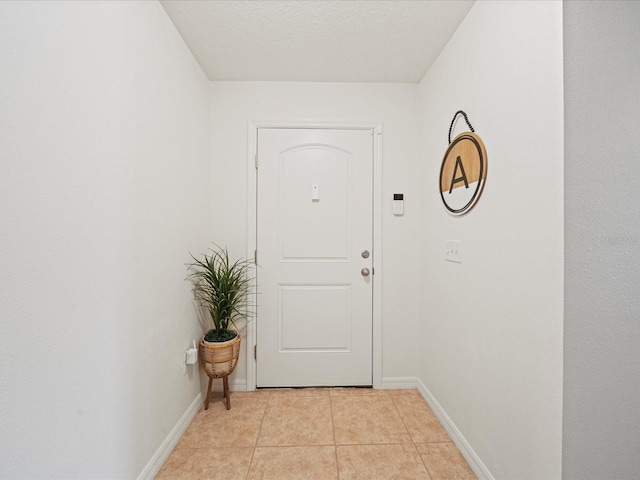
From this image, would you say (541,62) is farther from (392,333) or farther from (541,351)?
(392,333)

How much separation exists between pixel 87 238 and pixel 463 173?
1.76 m

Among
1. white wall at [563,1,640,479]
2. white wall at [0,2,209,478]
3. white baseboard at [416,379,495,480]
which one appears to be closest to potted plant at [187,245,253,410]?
white wall at [0,2,209,478]

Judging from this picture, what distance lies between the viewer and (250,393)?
215cm

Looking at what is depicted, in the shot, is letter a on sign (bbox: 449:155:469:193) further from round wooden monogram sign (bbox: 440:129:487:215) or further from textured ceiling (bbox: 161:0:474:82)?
textured ceiling (bbox: 161:0:474:82)

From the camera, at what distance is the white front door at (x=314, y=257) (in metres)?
2.19

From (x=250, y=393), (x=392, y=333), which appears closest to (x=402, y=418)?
(x=392, y=333)

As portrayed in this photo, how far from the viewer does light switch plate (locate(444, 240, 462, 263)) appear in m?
1.63

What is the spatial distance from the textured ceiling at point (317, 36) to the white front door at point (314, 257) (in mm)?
433

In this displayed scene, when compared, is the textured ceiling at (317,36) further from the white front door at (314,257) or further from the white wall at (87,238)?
the white front door at (314,257)

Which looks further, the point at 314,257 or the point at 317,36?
the point at 314,257

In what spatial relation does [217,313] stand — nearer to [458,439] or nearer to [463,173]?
[458,439]

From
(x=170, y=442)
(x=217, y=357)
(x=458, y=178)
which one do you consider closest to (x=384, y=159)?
(x=458, y=178)

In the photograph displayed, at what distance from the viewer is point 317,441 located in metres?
1.64

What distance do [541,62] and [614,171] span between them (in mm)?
465
